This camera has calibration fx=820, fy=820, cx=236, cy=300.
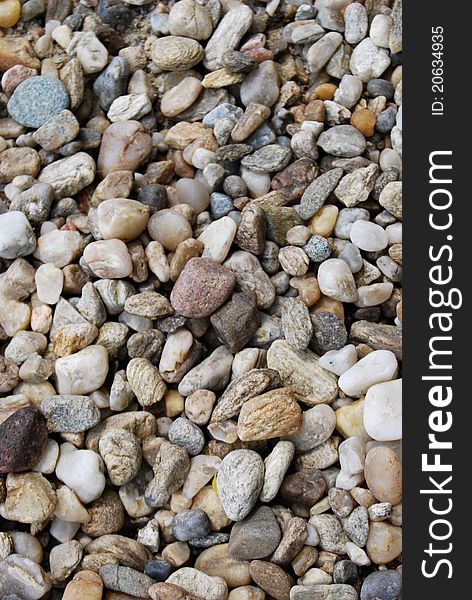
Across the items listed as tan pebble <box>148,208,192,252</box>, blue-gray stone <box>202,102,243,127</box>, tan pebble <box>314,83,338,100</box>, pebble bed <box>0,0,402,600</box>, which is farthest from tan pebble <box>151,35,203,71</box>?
tan pebble <box>148,208,192,252</box>

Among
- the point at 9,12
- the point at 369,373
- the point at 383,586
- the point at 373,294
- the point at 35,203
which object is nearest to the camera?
the point at 383,586

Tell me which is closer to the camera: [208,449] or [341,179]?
[208,449]

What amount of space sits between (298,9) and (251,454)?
944mm

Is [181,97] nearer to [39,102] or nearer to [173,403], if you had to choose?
[39,102]

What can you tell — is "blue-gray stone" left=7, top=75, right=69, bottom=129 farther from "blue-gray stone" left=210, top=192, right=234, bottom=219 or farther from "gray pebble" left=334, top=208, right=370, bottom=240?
"gray pebble" left=334, top=208, right=370, bottom=240

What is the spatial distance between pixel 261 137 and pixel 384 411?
1.98 feet

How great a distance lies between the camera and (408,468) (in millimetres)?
1201

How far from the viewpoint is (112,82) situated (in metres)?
1.64

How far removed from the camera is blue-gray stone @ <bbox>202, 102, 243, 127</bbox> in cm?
160

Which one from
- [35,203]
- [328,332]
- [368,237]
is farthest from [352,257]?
[35,203]

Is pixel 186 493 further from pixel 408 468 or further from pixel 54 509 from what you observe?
pixel 408 468

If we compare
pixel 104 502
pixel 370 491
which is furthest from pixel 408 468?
pixel 104 502

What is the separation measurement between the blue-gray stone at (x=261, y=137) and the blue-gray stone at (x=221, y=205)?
127 millimetres

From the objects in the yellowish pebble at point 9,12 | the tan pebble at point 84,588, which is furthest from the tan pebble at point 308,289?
the yellowish pebble at point 9,12
